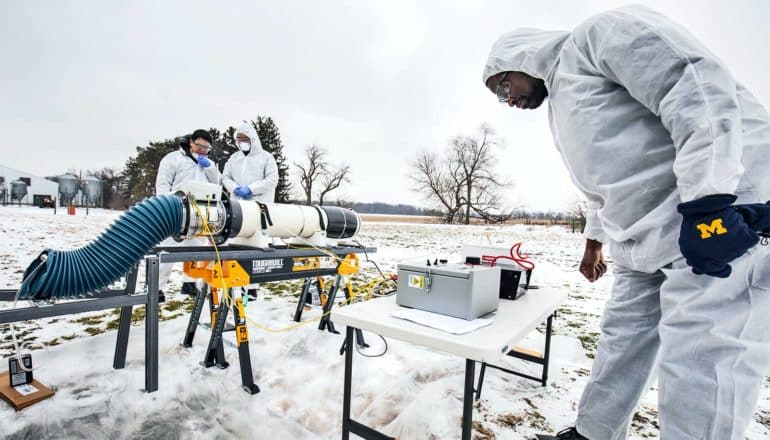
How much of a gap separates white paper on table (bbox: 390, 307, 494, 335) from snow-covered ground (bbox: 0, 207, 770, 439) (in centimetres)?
52

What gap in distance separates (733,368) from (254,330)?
119 inches

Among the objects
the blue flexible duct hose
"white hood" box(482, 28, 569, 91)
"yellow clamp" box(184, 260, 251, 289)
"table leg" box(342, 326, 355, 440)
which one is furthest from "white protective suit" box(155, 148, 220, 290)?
"white hood" box(482, 28, 569, 91)

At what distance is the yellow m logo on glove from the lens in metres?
0.88

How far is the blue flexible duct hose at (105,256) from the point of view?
1339 millimetres

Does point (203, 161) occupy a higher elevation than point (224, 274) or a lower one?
higher

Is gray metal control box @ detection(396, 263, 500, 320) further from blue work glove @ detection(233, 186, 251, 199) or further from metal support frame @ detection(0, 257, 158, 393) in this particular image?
blue work glove @ detection(233, 186, 251, 199)

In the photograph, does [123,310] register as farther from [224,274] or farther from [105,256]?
[105,256]

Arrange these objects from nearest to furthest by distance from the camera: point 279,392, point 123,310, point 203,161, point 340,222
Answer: point 279,392 → point 123,310 → point 340,222 → point 203,161

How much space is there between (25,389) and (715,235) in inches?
123

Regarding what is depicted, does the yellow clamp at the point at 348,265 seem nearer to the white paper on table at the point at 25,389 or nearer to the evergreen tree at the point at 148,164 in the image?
the white paper on table at the point at 25,389

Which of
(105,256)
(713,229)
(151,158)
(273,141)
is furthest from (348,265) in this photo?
(151,158)

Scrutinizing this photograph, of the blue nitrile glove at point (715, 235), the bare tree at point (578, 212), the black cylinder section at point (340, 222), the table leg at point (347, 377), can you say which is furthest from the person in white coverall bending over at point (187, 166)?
the bare tree at point (578, 212)

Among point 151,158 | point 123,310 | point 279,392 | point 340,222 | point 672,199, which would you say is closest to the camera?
point 672,199

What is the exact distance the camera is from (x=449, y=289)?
1.30 metres
